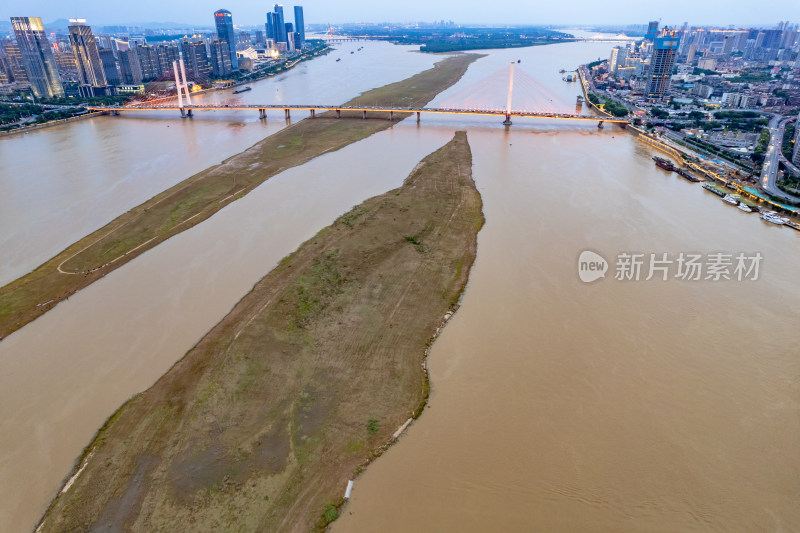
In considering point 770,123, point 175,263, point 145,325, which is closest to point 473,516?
point 145,325

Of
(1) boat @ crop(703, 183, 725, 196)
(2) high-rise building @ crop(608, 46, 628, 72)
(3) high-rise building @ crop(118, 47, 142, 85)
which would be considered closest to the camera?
(1) boat @ crop(703, 183, 725, 196)

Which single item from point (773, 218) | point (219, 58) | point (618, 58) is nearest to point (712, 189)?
point (773, 218)

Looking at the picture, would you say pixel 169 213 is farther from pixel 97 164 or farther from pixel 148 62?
pixel 148 62

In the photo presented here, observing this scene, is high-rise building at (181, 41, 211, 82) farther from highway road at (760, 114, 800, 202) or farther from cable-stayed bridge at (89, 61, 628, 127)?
highway road at (760, 114, 800, 202)

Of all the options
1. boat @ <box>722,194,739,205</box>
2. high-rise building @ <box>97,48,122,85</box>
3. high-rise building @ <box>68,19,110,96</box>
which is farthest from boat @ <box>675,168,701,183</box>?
high-rise building @ <box>97,48,122,85</box>

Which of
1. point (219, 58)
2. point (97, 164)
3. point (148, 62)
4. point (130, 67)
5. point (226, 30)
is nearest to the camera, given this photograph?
point (97, 164)

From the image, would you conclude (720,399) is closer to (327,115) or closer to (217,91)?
(327,115)
